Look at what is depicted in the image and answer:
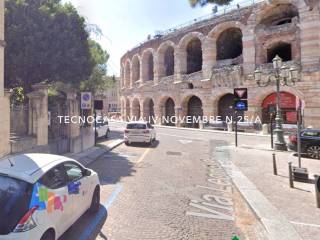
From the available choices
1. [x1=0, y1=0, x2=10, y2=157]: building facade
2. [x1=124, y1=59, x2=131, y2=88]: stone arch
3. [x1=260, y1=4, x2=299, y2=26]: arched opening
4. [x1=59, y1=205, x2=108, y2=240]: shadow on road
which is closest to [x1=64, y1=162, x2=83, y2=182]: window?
[x1=59, y1=205, x2=108, y2=240]: shadow on road

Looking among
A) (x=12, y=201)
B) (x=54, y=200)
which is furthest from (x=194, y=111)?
(x=12, y=201)

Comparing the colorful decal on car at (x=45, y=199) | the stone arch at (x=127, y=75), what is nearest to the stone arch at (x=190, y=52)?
the stone arch at (x=127, y=75)

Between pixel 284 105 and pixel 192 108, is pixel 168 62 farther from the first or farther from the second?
pixel 284 105

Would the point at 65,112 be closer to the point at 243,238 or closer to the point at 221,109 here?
the point at 243,238

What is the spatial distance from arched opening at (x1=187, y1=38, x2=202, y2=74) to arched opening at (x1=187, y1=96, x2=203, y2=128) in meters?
4.52

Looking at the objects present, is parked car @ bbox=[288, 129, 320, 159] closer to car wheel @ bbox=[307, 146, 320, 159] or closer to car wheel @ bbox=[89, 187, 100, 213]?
car wheel @ bbox=[307, 146, 320, 159]

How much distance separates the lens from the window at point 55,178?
481 cm

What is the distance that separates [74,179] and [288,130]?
2655 centimetres

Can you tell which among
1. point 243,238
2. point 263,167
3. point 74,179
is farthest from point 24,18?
point 243,238

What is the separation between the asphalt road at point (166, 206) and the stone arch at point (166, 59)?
33074mm

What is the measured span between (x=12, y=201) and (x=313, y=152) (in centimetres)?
1475

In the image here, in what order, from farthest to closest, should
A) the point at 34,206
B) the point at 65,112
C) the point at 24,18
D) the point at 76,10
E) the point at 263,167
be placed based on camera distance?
the point at 76,10 → the point at 24,18 → the point at 65,112 → the point at 263,167 → the point at 34,206

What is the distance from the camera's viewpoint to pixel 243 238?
19.1 feet

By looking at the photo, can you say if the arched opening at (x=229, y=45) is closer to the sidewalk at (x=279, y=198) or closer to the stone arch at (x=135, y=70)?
the stone arch at (x=135, y=70)
